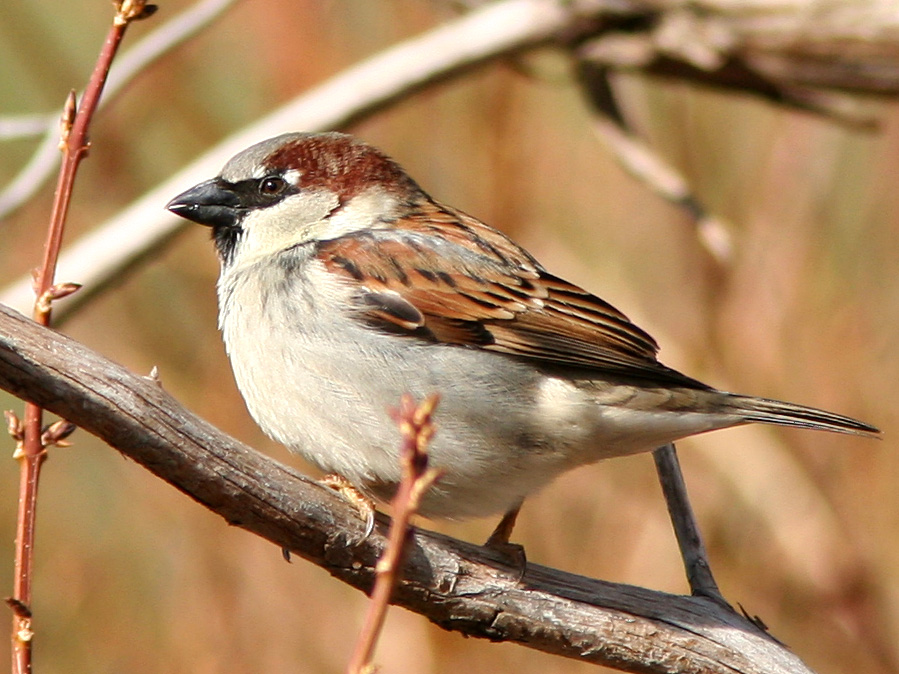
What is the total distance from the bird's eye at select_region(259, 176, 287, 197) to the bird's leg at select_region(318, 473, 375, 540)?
0.82m

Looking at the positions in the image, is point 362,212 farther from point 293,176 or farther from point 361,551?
point 361,551

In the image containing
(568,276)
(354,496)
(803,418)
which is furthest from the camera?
(568,276)

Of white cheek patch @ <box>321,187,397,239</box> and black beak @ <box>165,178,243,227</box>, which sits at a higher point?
white cheek patch @ <box>321,187,397,239</box>

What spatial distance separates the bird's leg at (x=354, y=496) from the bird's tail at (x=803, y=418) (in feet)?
2.95

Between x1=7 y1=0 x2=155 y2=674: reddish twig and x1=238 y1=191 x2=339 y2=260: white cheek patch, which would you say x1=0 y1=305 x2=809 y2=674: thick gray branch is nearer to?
x1=7 y1=0 x2=155 y2=674: reddish twig

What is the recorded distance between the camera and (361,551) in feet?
7.65

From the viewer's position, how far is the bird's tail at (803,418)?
262cm

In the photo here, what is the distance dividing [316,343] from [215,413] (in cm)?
222

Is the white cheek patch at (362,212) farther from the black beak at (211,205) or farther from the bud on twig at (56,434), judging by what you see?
the bud on twig at (56,434)

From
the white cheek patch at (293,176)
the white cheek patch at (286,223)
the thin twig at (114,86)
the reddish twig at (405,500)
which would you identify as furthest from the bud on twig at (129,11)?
the thin twig at (114,86)

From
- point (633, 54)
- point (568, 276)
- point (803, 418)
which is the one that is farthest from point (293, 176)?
point (568, 276)

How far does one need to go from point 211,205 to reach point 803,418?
1.54 meters

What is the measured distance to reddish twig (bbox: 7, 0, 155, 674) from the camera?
158 cm

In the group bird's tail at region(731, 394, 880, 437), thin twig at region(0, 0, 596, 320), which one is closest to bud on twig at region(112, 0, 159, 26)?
bird's tail at region(731, 394, 880, 437)
